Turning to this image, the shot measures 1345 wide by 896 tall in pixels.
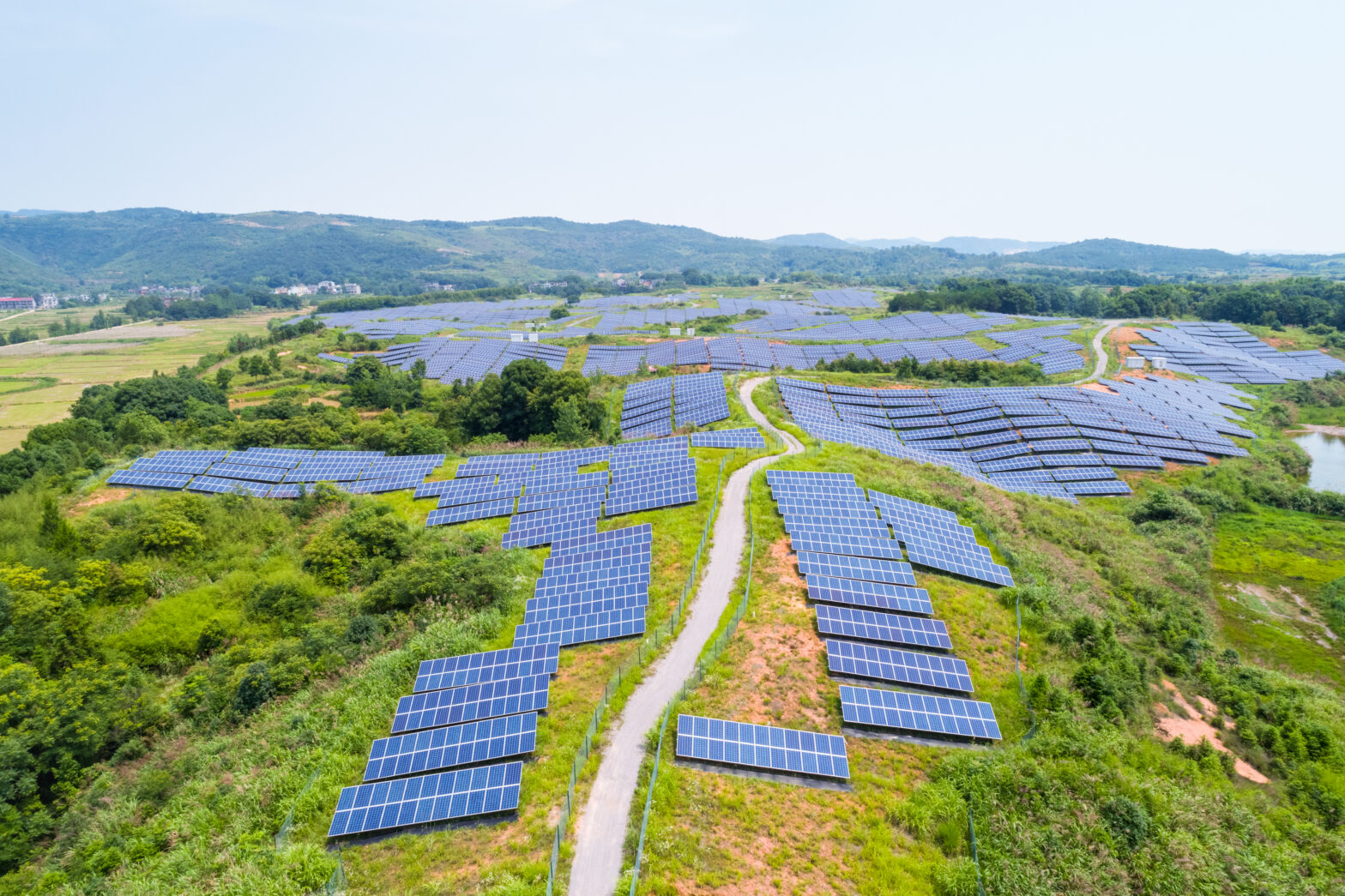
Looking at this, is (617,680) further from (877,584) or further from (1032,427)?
(1032,427)

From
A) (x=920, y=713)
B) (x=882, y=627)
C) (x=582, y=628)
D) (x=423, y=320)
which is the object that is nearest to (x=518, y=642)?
(x=582, y=628)

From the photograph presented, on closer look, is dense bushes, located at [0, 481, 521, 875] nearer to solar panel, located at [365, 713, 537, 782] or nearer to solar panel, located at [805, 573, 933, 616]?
solar panel, located at [365, 713, 537, 782]

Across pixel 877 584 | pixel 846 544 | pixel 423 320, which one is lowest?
pixel 877 584

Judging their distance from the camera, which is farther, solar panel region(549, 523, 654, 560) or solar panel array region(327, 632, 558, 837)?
solar panel region(549, 523, 654, 560)

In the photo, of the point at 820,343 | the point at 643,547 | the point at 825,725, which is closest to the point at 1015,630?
the point at 825,725

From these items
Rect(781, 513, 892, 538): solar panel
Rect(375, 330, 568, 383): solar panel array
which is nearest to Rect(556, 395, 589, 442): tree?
Rect(781, 513, 892, 538): solar panel

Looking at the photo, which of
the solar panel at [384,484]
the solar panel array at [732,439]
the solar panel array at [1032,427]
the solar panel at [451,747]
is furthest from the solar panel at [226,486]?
the solar panel array at [1032,427]
